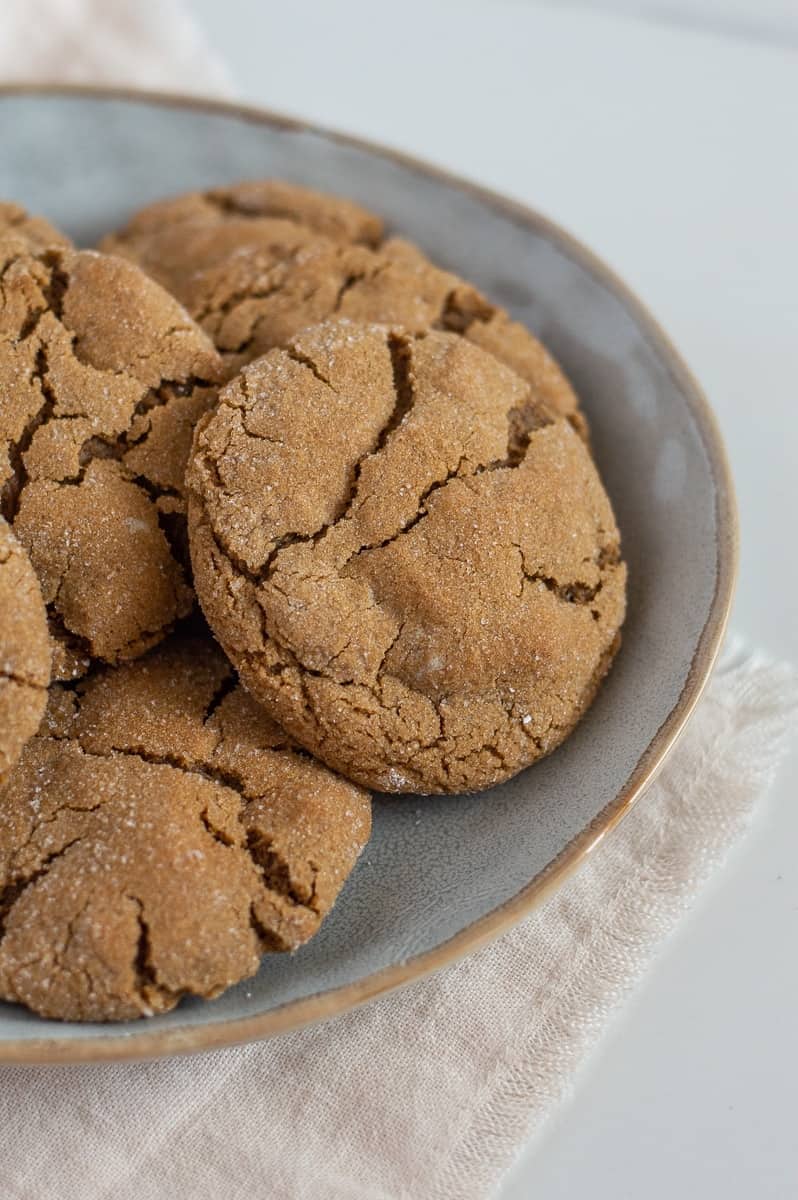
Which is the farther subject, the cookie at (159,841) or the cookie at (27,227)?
the cookie at (27,227)

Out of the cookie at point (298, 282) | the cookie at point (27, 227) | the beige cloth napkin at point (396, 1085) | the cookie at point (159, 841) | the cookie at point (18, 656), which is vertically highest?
the cookie at point (298, 282)

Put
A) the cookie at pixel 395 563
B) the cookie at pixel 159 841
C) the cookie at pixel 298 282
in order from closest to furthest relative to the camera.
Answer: the cookie at pixel 159 841, the cookie at pixel 395 563, the cookie at pixel 298 282

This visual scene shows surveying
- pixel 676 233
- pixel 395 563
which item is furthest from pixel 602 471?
pixel 676 233

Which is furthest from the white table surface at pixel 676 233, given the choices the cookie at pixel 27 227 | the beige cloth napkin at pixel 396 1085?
the cookie at pixel 27 227

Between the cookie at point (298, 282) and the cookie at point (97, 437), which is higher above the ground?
the cookie at point (298, 282)

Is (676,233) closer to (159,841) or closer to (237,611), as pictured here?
(237,611)

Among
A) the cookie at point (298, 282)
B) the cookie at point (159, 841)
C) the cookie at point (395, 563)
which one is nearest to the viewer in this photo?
the cookie at point (159, 841)

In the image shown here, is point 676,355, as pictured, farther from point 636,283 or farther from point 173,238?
point 173,238

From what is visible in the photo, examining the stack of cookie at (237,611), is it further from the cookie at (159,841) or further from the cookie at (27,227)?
the cookie at (27,227)
